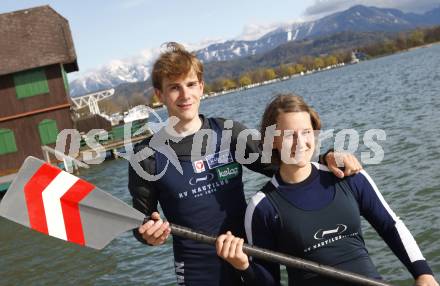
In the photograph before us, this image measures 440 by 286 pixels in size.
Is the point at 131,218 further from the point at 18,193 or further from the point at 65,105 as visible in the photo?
the point at 65,105

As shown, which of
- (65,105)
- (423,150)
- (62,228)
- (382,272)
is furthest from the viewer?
(65,105)

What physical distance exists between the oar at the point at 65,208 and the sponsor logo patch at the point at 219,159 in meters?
0.50

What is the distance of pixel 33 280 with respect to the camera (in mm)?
10242

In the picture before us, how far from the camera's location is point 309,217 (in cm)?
325

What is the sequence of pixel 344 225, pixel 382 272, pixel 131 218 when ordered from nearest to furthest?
pixel 344 225 < pixel 131 218 < pixel 382 272

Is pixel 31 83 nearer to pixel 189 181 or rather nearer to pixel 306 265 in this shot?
pixel 189 181

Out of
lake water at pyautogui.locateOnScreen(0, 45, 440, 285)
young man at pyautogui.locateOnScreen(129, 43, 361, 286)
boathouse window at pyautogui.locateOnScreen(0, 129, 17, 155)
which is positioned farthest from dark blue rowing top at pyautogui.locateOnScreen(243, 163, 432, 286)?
boathouse window at pyautogui.locateOnScreen(0, 129, 17, 155)

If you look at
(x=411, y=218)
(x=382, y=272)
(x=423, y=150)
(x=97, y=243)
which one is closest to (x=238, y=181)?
(x=97, y=243)

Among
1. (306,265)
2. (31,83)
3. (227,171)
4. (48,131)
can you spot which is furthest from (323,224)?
(31,83)

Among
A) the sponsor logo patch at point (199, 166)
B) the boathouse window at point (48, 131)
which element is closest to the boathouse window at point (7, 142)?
the boathouse window at point (48, 131)

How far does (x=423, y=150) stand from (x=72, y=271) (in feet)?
31.6

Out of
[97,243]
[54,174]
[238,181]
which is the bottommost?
[97,243]

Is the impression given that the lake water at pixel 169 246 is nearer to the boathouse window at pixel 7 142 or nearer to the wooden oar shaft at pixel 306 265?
the wooden oar shaft at pixel 306 265

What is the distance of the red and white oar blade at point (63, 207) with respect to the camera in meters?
3.61
